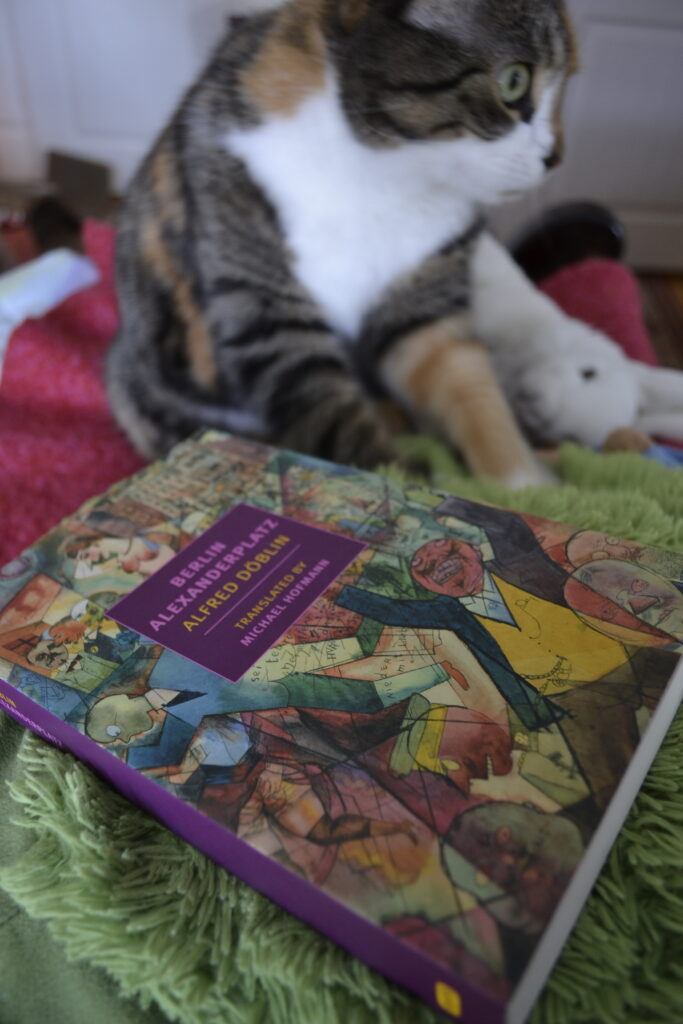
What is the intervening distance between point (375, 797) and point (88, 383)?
680 millimetres

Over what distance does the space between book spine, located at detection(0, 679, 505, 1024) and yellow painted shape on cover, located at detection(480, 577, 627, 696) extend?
13 centimetres

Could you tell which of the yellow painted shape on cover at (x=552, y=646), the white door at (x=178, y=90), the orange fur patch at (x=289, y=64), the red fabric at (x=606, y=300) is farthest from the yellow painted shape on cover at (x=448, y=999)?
the white door at (x=178, y=90)

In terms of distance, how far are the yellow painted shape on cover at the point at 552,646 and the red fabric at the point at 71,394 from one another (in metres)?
0.42

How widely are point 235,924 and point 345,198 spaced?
635 millimetres

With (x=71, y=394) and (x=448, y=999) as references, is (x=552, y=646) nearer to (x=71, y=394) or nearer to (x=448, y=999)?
(x=448, y=999)

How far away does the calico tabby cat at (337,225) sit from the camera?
23.6 inches

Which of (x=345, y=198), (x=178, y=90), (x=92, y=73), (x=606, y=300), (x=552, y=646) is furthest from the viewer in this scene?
(x=92, y=73)

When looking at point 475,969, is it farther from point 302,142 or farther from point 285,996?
point 302,142

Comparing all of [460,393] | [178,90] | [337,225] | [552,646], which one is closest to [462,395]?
[460,393]

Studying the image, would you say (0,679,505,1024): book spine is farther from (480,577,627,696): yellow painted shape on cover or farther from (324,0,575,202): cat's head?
(324,0,575,202): cat's head

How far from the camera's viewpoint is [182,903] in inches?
12.0

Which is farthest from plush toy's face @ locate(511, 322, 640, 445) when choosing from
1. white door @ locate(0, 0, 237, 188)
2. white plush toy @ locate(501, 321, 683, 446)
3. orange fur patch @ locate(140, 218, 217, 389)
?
white door @ locate(0, 0, 237, 188)

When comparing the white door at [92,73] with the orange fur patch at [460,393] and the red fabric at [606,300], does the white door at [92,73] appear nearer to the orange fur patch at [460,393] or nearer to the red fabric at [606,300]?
the red fabric at [606,300]

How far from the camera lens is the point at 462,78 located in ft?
1.92
